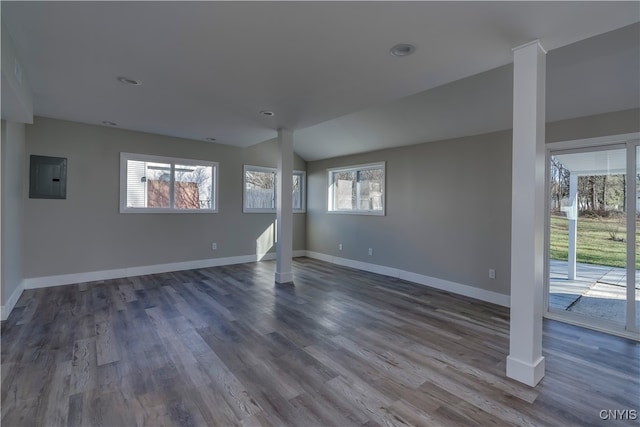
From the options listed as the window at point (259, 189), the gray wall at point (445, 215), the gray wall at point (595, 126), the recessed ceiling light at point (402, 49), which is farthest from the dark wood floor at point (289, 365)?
the window at point (259, 189)

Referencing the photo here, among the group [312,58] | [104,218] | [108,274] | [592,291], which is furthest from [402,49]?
[108,274]

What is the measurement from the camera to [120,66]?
2.63m

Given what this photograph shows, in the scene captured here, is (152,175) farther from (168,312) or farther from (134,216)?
(168,312)

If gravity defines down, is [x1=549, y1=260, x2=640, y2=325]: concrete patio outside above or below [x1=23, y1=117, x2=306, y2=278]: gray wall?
below

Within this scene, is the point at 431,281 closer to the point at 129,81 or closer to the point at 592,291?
the point at 592,291

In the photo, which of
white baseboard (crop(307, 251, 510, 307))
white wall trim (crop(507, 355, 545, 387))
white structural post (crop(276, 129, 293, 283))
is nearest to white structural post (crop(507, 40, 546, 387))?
white wall trim (crop(507, 355, 545, 387))

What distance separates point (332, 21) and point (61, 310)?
422cm

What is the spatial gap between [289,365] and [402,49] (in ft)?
8.63

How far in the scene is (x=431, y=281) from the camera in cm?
477

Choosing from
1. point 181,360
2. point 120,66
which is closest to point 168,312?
point 181,360

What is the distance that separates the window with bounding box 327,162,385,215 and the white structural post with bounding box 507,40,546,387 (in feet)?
11.3

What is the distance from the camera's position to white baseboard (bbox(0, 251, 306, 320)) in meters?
3.70

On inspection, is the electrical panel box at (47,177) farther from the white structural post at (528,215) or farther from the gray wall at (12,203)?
the white structural post at (528,215)

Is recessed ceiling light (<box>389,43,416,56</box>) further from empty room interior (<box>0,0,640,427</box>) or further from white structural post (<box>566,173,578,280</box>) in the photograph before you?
white structural post (<box>566,173,578,280</box>)
